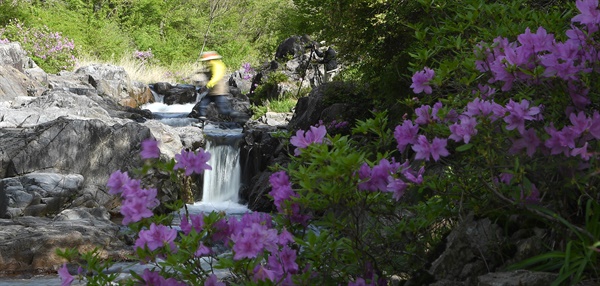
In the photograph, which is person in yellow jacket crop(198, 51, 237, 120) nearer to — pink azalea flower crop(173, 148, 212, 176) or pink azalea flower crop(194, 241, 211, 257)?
Answer: pink azalea flower crop(173, 148, 212, 176)

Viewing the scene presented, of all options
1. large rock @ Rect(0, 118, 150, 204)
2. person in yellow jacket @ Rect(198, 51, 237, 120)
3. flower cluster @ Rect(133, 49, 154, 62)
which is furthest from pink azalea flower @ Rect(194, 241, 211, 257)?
flower cluster @ Rect(133, 49, 154, 62)

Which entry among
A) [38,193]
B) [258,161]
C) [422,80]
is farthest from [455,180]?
[258,161]

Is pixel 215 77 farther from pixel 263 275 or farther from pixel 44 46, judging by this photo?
pixel 44 46

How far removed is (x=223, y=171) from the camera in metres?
14.1

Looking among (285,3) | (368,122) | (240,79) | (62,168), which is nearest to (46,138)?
(62,168)

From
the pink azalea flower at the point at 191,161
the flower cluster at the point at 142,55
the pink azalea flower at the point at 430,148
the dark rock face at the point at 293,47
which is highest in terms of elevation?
the flower cluster at the point at 142,55

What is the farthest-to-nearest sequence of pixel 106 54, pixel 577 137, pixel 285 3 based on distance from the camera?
Result: 1. pixel 285 3
2. pixel 106 54
3. pixel 577 137

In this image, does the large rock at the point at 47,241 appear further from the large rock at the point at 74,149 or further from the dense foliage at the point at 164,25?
the dense foliage at the point at 164,25

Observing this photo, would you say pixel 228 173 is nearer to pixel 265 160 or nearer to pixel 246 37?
pixel 265 160

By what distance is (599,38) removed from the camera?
2.52 metres

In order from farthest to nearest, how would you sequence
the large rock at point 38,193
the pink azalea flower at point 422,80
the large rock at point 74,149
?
the large rock at point 74,149 → the large rock at point 38,193 → the pink azalea flower at point 422,80

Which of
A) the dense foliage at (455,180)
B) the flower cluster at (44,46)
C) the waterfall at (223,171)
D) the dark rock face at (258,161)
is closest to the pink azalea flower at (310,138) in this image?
the dense foliage at (455,180)

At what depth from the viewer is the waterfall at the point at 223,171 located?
536 inches

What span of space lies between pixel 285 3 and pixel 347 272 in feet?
126
